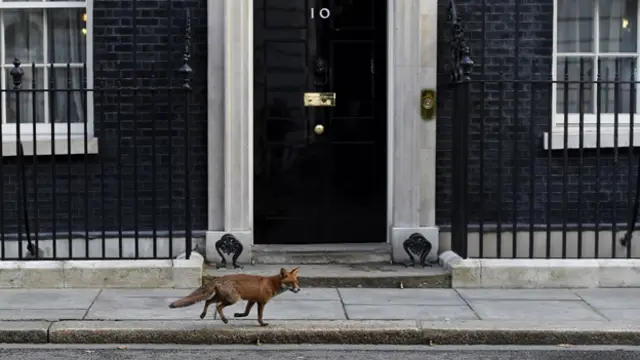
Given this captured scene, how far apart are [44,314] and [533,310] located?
370 cm

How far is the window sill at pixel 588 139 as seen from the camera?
8.20m

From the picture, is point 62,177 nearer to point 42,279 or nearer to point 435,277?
point 42,279

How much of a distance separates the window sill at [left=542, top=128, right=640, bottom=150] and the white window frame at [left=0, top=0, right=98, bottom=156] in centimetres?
422

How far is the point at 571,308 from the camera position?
271 inches

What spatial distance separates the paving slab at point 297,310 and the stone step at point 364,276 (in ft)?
Result: 1.83

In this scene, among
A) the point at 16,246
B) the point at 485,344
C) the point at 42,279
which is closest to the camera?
the point at 485,344

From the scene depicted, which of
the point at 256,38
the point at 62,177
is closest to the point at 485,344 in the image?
the point at 256,38

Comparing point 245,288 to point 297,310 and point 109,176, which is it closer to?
point 297,310

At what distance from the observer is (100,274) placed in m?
7.41

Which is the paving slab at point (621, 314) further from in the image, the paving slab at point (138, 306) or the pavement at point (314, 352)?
the paving slab at point (138, 306)

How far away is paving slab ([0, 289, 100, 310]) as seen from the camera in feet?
22.2

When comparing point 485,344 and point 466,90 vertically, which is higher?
point 466,90

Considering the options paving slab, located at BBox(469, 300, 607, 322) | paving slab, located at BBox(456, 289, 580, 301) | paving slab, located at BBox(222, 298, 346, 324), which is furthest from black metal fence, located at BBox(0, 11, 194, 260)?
paving slab, located at BBox(469, 300, 607, 322)

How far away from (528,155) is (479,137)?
514mm
